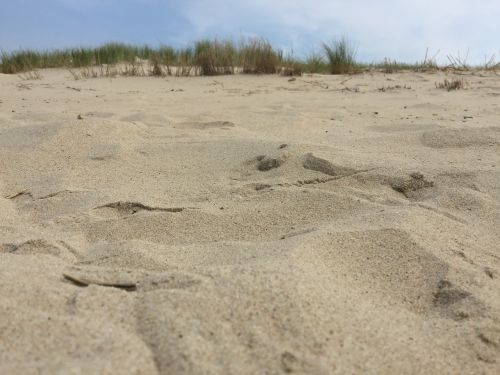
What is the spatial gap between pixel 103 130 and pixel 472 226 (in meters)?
1.88

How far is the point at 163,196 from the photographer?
1.96m

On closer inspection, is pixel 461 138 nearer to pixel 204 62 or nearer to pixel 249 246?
pixel 249 246

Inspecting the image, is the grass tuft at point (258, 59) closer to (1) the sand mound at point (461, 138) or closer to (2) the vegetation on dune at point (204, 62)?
(2) the vegetation on dune at point (204, 62)

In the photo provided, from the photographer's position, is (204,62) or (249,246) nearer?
(249,246)

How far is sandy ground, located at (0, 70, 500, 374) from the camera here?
97 cm

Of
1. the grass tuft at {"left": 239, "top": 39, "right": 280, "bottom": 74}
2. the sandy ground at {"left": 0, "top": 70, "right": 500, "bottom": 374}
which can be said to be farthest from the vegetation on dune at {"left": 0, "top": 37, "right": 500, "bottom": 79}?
the sandy ground at {"left": 0, "top": 70, "right": 500, "bottom": 374}

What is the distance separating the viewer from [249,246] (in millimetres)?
1460

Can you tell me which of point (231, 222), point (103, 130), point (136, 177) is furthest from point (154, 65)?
point (231, 222)

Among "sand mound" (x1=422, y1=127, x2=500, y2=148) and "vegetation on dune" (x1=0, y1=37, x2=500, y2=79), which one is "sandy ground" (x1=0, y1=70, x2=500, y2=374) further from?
"vegetation on dune" (x1=0, y1=37, x2=500, y2=79)

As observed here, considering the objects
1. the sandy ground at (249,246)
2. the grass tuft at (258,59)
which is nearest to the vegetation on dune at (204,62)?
the grass tuft at (258,59)

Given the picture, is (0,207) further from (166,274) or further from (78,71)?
(78,71)

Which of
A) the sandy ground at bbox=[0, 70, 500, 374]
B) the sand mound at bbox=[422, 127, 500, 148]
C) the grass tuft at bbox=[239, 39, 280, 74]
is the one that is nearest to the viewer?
the sandy ground at bbox=[0, 70, 500, 374]

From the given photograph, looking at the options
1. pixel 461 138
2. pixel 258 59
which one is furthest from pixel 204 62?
pixel 461 138

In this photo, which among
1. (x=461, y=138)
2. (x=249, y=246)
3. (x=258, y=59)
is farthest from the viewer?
(x=258, y=59)
